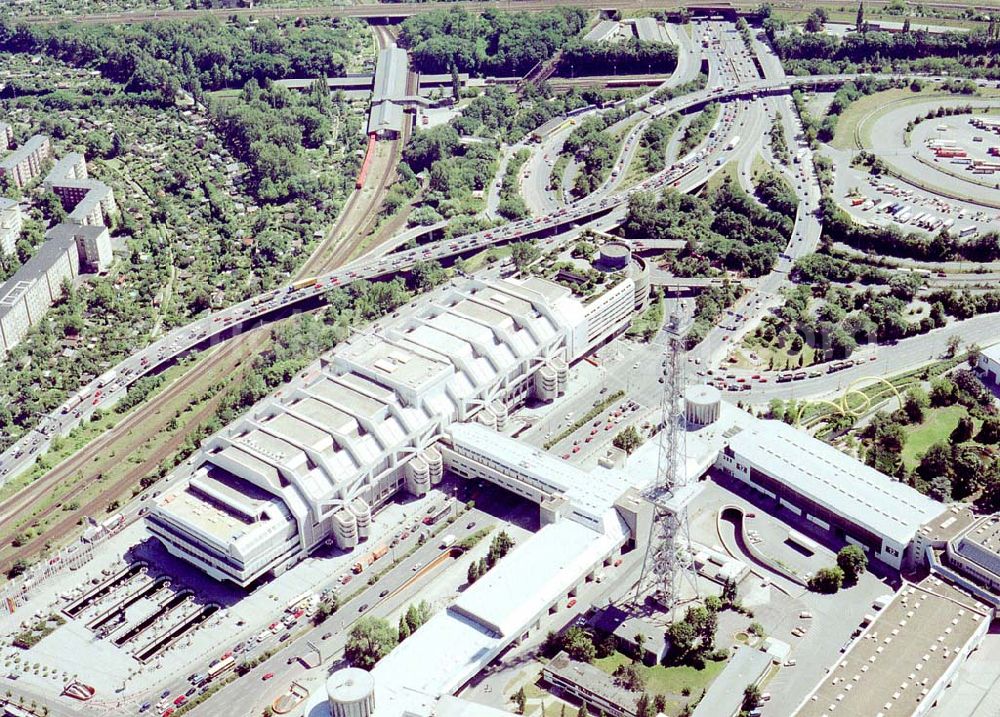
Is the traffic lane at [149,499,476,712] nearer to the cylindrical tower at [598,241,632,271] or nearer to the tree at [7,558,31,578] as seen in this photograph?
the tree at [7,558,31,578]

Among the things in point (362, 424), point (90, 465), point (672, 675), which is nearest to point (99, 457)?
point (90, 465)

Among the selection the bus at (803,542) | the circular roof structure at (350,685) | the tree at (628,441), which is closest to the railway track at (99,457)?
the circular roof structure at (350,685)

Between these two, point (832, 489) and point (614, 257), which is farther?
point (614, 257)

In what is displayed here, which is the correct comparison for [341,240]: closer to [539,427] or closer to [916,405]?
[539,427]

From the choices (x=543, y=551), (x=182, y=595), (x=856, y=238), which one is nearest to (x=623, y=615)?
(x=543, y=551)

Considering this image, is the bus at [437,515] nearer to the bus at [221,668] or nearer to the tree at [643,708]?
the bus at [221,668]

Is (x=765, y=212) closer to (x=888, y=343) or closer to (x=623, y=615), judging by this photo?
(x=888, y=343)
